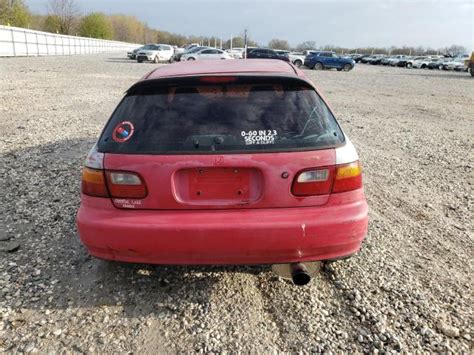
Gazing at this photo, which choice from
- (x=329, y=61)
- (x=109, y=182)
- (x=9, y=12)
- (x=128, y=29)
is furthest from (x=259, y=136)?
(x=128, y=29)

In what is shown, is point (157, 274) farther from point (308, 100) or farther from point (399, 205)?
point (399, 205)

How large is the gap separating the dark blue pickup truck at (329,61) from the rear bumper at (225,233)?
35.6 m

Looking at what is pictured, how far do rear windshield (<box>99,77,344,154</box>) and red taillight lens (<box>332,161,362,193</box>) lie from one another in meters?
0.17

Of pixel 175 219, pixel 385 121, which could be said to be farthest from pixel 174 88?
pixel 385 121

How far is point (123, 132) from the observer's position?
7.93 ft

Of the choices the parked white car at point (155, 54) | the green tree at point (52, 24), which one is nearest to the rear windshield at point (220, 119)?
the parked white car at point (155, 54)

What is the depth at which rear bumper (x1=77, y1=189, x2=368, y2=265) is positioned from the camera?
2.28 metres

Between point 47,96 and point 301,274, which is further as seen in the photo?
point 47,96

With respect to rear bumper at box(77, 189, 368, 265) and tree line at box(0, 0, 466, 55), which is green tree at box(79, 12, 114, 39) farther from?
rear bumper at box(77, 189, 368, 265)

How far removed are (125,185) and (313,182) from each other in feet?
3.92

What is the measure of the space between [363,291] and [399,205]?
77.3 inches

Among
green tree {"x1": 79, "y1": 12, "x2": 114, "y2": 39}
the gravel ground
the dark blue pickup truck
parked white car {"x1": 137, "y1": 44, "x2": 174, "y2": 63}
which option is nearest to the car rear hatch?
the gravel ground

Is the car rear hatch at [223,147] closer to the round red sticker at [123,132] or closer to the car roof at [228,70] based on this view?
the round red sticker at [123,132]

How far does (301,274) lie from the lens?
7.75ft
